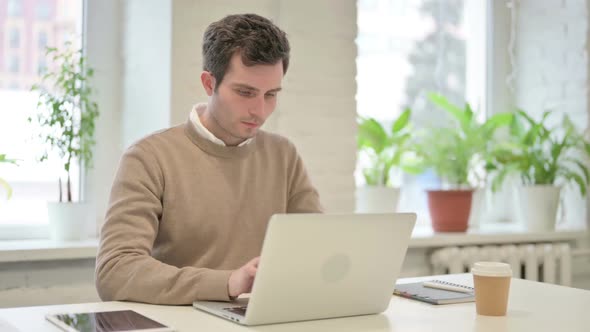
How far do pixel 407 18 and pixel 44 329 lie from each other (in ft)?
8.96

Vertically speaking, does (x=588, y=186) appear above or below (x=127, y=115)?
below

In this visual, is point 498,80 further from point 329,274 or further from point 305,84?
point 329,274

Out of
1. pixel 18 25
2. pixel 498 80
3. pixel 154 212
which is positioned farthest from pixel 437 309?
pixel 498 80

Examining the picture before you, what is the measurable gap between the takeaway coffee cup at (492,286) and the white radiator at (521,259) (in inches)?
66.8

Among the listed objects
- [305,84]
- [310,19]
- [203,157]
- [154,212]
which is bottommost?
[154,212]

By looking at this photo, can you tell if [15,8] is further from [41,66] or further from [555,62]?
[555,62]

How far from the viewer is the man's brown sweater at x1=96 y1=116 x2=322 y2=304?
1846 mm

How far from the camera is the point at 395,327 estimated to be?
157cm

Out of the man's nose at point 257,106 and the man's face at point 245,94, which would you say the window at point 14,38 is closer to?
the man's face at point 245,94

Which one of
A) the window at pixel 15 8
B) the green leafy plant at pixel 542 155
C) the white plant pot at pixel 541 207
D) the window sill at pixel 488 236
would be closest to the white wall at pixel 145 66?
the window at pixel 15 8

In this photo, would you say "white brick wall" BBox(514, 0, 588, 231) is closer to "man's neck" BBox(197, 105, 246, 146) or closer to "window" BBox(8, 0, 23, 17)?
"man's neck" BBox(197, 105, 246, 146)

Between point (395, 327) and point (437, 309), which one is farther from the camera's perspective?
point (437, 309)

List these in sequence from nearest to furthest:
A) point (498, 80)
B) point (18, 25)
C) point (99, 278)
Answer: point (99, 278), point (18, 25), point (498, 80)

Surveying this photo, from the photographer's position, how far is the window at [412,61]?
3750 millimetres
